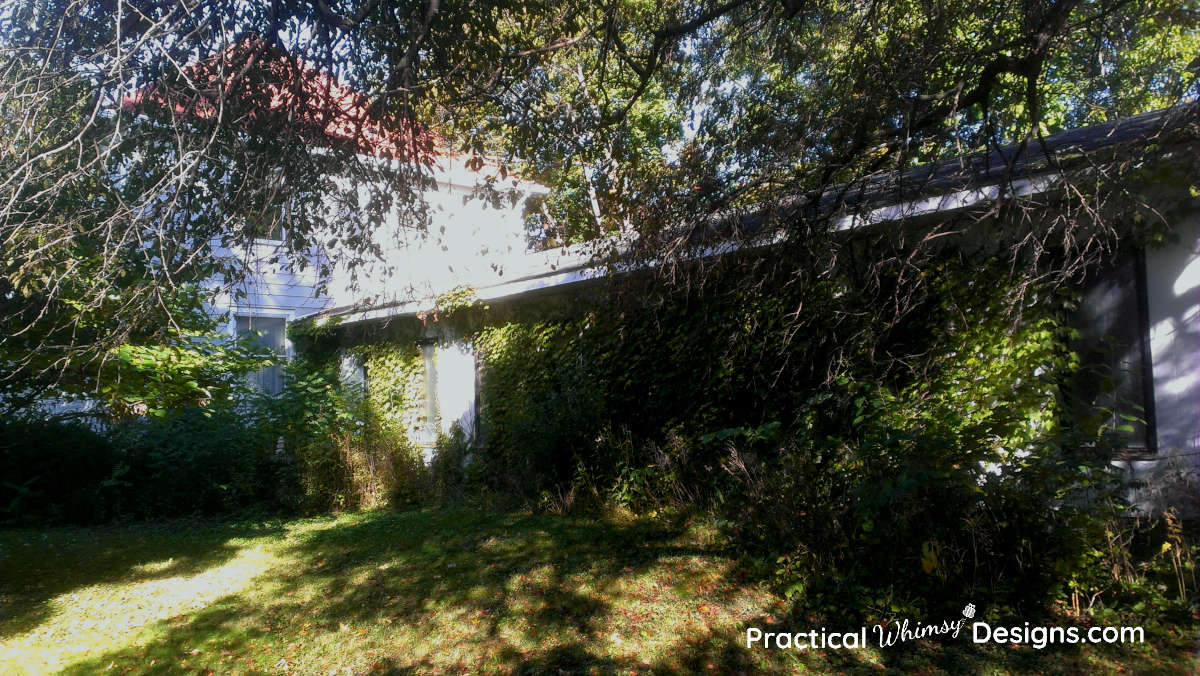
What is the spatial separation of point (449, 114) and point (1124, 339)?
19.0ft

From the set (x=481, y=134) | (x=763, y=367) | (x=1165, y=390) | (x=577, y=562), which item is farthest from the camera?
(x=763, y=367)

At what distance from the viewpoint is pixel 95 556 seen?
7.99 m

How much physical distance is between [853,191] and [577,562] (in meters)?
3.93

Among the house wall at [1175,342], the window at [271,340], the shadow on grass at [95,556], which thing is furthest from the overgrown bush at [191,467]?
the house wall at [1175,342]

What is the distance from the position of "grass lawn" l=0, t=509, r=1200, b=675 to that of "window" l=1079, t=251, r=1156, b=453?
7.33ft

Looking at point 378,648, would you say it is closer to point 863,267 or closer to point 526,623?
point 526,623

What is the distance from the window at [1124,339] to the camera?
241 inches

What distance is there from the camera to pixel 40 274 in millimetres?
5562

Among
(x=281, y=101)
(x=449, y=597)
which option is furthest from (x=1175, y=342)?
(x=281, y=101)

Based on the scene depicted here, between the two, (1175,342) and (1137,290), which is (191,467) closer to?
(1137,290)

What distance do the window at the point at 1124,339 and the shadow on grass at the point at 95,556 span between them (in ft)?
26.3

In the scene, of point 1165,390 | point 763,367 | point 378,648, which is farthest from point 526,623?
point 1165,390

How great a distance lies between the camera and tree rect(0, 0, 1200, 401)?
539 cm

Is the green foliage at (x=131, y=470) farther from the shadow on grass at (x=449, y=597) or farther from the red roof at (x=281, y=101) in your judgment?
the red roof at (x=281, y=101)
